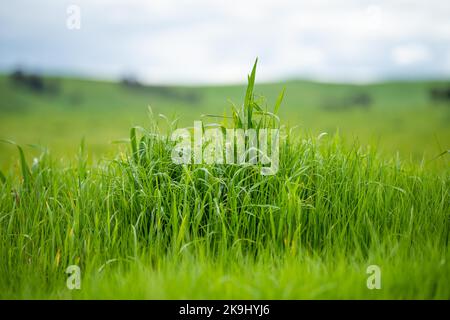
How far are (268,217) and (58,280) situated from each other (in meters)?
1.39

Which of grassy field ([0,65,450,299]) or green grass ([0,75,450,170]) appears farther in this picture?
green grass ([0,75,450,170])

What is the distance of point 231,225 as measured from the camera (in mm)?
3121

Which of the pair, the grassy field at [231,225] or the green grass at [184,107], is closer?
the grassy field at [231,225]

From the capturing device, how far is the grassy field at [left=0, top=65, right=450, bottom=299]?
8.55 ft

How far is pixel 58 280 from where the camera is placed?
2.91 meters

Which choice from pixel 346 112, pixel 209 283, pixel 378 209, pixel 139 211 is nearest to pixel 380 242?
pixel 378 209

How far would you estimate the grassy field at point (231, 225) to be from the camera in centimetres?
261

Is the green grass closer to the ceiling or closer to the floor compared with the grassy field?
closer to the ceiling

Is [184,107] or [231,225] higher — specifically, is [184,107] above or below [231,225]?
above

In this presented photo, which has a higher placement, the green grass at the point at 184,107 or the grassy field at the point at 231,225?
the green grass at the point at 184,107

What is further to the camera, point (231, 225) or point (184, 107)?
point (184, 107)

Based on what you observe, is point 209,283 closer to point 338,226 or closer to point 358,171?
point 338,226
